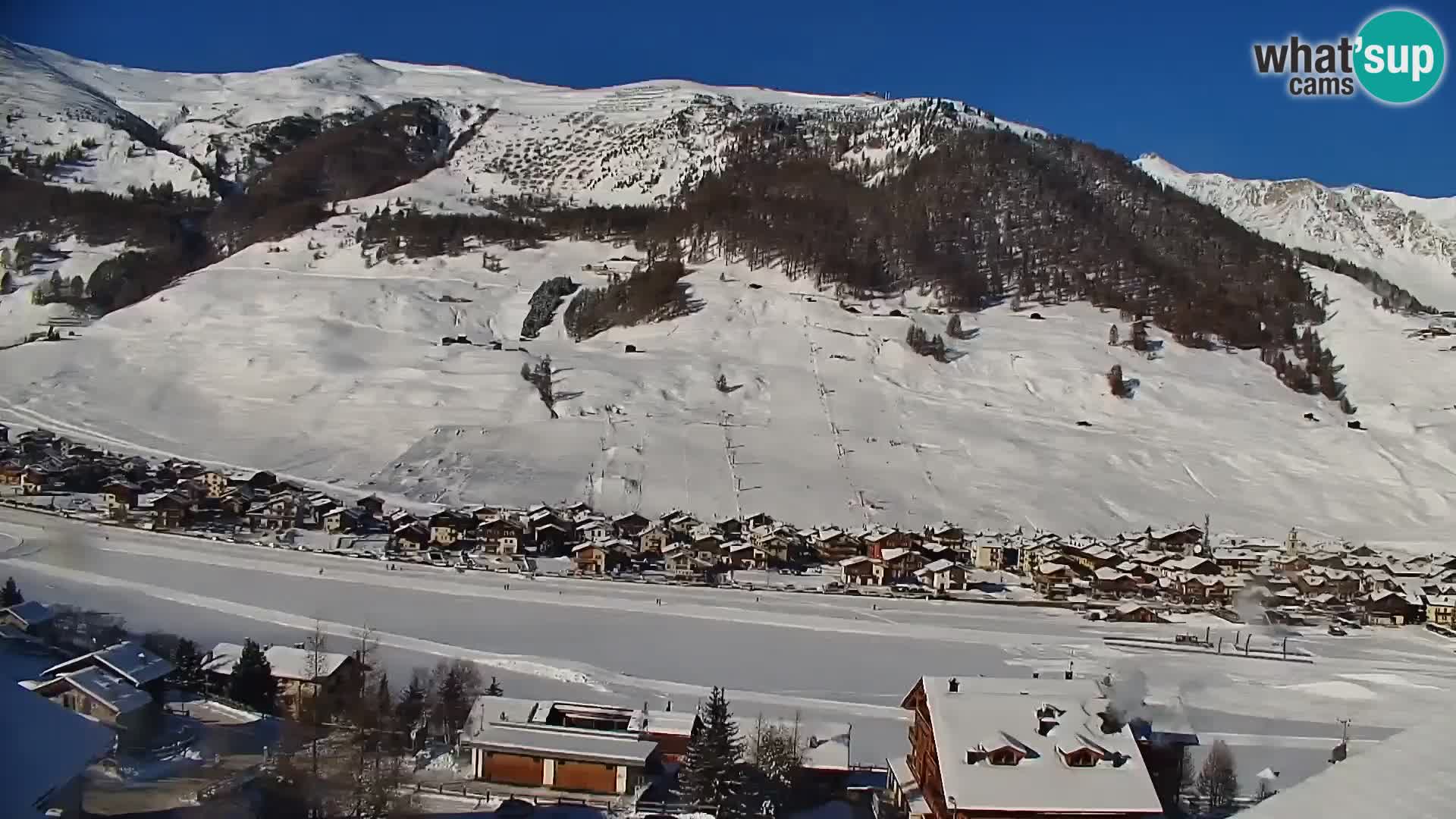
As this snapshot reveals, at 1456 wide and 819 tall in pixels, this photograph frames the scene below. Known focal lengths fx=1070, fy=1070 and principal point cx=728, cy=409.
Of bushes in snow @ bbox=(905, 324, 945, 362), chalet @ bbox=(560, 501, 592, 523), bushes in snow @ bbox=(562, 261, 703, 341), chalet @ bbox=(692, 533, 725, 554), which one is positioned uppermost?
bushes in snow @ bbox=(562, 261, 703, 341)

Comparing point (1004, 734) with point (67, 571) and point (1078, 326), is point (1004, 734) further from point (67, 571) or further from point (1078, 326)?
point (1078, 326)

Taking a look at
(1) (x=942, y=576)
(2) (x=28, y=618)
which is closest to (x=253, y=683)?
(2) (x=28, y=618)

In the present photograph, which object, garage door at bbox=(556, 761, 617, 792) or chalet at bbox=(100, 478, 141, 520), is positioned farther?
chalet at bbox=(100, 478, 141, 520)

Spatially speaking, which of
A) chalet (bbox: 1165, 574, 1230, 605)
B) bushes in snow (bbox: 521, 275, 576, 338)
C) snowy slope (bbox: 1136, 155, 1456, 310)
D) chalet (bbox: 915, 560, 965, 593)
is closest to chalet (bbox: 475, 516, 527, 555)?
chalet (bbox: 915, 560, 965, 593)

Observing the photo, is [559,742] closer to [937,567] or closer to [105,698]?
[105,698]

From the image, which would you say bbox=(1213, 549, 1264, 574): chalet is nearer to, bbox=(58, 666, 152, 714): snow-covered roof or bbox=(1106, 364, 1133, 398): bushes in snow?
bbox=(1106, 364, 1133, 398): bushes in snow

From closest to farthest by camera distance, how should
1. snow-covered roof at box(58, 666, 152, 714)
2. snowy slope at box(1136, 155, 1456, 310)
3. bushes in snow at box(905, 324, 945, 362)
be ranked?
snow-covered roof at box(58, 666, 152, 714)
bushes in snow at box(905, 324, 945, 362)
snowy slope at box(1136, 155, 1456, 310)

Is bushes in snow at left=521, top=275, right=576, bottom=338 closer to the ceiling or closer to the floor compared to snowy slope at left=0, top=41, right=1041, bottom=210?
closer to the floor

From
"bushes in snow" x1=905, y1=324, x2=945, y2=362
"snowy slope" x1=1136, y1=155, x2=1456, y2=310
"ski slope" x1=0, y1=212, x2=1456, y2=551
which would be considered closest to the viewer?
"ski slope" x1=0, y1=212, x2=1456, y2=551
